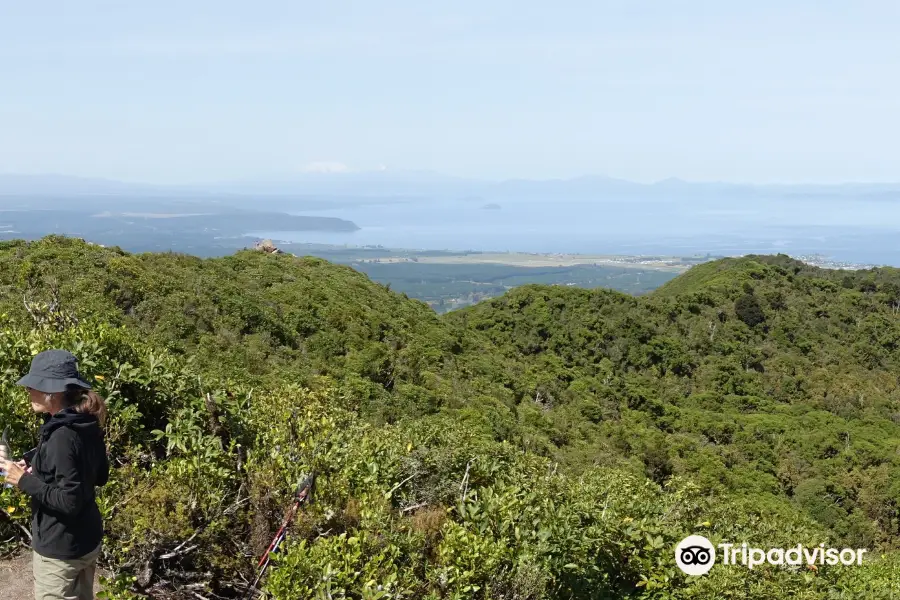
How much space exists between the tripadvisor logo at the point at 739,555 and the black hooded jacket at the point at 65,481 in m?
6.09

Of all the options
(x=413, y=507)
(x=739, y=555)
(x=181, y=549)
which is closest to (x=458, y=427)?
(x=413, y=507)

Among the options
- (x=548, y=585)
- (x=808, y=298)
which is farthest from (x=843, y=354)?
(x=548, y=585)

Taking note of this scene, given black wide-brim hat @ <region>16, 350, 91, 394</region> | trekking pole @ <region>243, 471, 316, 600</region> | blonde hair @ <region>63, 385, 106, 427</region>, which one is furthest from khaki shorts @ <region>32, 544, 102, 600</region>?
trekking pole @ <region>243, 471, 316, 600</region>

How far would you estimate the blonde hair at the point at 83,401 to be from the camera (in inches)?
154

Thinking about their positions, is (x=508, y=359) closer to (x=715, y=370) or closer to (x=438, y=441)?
(x=715, y=370)

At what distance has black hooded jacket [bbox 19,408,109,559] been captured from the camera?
3812 millimetres

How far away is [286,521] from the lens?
18.5ft

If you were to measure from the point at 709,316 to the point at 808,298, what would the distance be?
1178 centimetres

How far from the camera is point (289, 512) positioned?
5820mm

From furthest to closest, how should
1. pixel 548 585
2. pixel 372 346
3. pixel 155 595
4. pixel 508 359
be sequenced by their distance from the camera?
1. pixel 508 359
2. pixel 372 346
3. pixel 548 585
4. pixel 155 595

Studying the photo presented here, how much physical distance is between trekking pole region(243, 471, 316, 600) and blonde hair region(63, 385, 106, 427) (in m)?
2.13

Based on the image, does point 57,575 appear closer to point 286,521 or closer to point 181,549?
point 181,549

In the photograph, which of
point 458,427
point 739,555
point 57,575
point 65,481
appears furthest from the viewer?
point 458,427

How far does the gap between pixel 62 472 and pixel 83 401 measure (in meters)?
0.42
